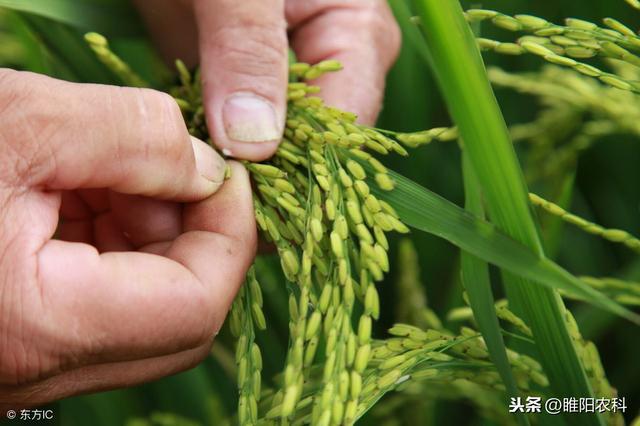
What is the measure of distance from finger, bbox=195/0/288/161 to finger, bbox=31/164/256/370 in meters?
0.16

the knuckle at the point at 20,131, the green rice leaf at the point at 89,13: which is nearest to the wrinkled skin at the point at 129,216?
the knuckle at the point at 20,131

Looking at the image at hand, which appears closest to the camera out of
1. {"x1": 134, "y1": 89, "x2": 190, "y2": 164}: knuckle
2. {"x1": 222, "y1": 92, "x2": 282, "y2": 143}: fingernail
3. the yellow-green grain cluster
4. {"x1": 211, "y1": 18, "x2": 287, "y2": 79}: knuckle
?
the yellow-green grain cluster

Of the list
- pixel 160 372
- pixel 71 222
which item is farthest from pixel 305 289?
pixel 71 222

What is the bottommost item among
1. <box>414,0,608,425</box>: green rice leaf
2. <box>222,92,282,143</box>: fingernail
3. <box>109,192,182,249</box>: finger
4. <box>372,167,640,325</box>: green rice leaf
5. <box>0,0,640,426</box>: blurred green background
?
<box>0,0,640,426</box>: blurred green background

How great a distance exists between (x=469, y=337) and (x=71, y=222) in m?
0.76

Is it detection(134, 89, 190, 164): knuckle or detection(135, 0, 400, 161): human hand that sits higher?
detection(134, 89, 190, 164): knuckle

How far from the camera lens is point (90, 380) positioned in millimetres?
1128

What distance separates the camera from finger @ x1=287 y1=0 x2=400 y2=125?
1.58m

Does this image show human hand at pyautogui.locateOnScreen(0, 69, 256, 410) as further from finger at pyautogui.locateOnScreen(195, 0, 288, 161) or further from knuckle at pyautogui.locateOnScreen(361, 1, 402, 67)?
knuckle at pyautogui.locateOnScreen(361, 1, 402, 67)

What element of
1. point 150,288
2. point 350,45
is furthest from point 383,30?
point 150,288

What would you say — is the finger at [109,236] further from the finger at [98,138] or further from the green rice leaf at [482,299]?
the green rice leaf at [482,299]

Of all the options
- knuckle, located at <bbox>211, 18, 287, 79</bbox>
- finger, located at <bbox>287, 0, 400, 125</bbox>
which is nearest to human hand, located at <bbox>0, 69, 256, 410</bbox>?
knuckle, located at <bbox>211, 18, 287, 79</bbox>

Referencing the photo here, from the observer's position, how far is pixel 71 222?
4.65 ft

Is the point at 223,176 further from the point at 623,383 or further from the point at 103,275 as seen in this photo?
the point at 623,383
